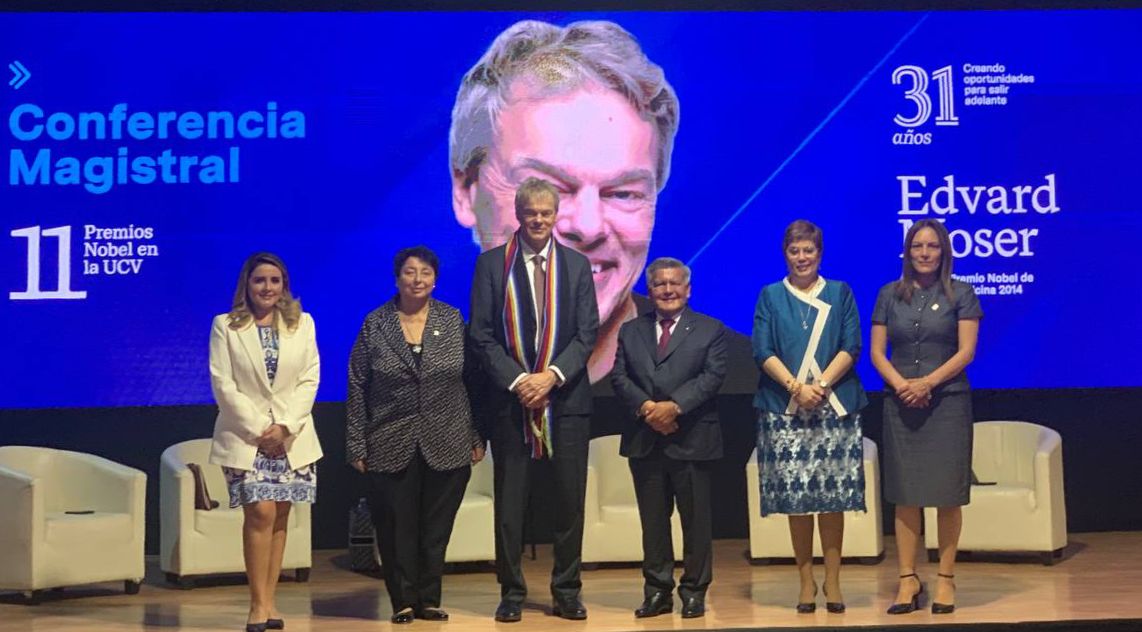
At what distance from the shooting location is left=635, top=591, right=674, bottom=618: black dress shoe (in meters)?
6.15

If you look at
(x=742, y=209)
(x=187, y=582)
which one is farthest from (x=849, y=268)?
(x=187, y=582)

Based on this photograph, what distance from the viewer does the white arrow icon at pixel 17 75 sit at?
8047 mm

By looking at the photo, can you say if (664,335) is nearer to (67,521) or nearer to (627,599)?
(627,599)

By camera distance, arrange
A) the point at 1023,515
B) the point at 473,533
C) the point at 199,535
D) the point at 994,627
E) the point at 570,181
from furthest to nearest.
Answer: the point at 570,181 → the point at 473,533 → the point at 1023,515 → the point at 199,535 → the point at 994,627

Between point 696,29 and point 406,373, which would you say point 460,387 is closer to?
point 406,373

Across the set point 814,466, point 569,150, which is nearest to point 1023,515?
point 814,466

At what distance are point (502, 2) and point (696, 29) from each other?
101cm


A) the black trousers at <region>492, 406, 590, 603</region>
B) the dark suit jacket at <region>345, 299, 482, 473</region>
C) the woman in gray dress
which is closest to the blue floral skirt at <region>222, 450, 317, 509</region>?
the dark suit jacket at <region>345, 299, 482, 473</region>

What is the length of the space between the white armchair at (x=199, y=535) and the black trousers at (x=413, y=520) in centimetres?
146

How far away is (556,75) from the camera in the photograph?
8266 mm

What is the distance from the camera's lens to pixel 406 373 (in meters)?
5.99

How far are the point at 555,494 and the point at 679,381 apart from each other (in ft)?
2.10

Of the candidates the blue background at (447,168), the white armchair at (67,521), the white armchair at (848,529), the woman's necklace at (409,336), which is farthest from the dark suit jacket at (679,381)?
the white armchair at (67,521)

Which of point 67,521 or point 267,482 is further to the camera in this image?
point 67,521
